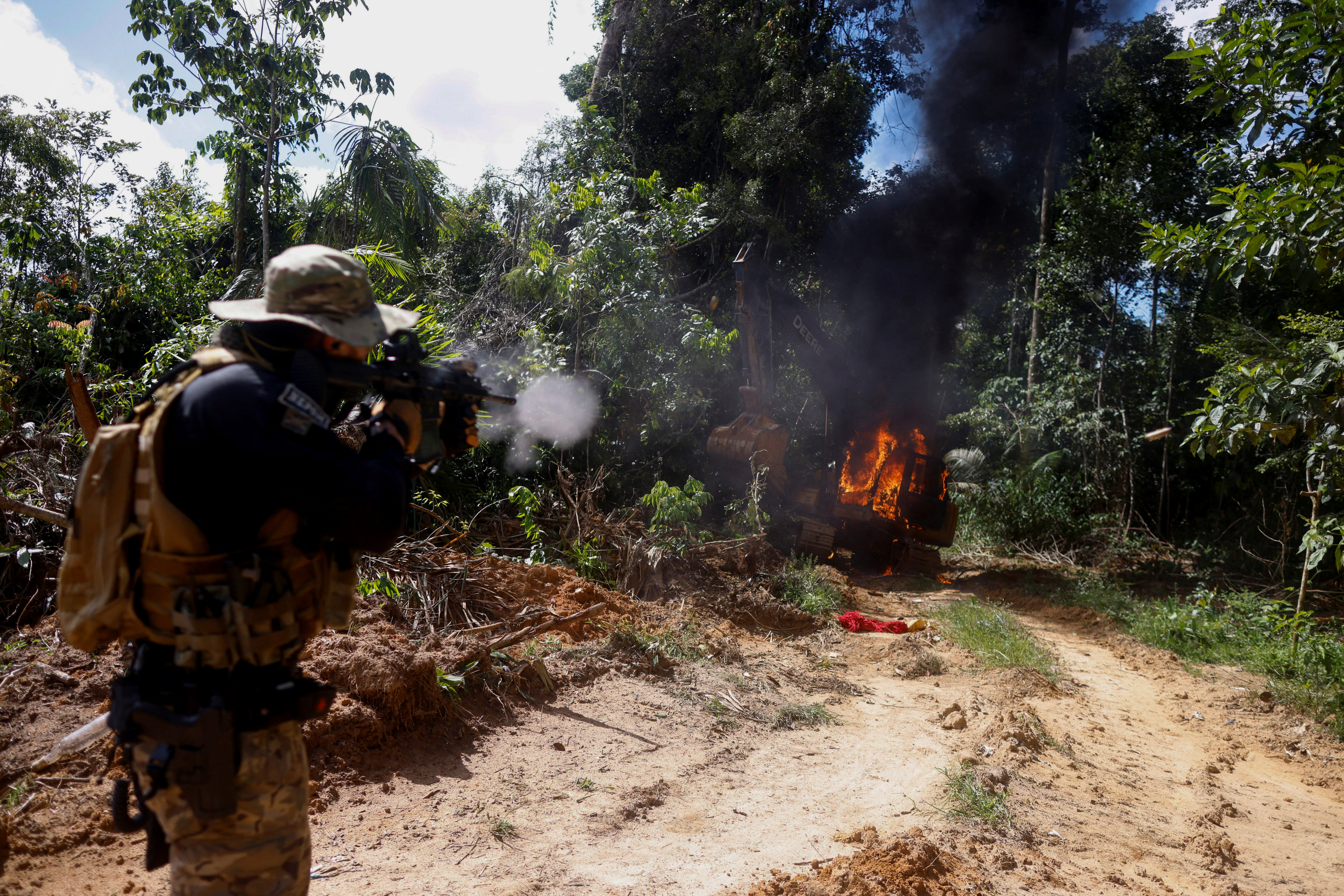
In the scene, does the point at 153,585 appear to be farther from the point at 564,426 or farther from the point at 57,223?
the point at 57,223

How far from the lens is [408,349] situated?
2.22 metres

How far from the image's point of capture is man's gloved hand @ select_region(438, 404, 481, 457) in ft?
7.52

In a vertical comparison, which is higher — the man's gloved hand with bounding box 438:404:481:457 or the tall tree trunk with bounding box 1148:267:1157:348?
the tall tree trunk with bounding box 1148:267:1157:348

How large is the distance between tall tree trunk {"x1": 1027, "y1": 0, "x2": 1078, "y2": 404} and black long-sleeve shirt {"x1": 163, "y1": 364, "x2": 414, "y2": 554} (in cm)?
1413

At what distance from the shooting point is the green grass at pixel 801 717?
16.1 feet

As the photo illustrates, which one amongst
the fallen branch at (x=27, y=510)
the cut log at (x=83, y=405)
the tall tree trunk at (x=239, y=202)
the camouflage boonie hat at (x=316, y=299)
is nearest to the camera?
the camouflage boonie hat at (x=316, y=299)

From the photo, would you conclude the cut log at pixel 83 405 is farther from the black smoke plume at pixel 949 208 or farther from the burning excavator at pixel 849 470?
the black smoke plume at pixel 949 208

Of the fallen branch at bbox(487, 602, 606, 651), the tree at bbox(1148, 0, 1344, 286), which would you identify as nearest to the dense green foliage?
the tree at bbox(1148, 0, 1344, 286)

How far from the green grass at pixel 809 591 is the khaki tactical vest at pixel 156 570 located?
20.4 ft

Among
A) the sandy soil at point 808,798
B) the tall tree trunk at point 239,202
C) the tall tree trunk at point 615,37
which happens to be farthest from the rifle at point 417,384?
the tall tree trunk at point 615,37

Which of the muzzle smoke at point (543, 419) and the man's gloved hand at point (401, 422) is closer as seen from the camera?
the man's gloved hand at point (401, 422)

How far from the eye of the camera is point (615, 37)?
1405 cm

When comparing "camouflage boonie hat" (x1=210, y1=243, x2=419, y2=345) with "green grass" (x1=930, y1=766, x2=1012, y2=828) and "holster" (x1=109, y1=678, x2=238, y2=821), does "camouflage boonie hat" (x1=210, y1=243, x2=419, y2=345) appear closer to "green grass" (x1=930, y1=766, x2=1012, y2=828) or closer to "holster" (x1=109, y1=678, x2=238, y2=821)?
"holster" (x1=109, y1=678, x2=238, y2=821)

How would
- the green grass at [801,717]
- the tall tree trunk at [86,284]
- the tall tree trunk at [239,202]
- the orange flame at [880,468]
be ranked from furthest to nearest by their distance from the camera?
1. the orange flame at [880,468]
2. the tall tree trunk at [239,202]
3. the tall tree trunk at [86,284]
4. the green grass at [801,717]
